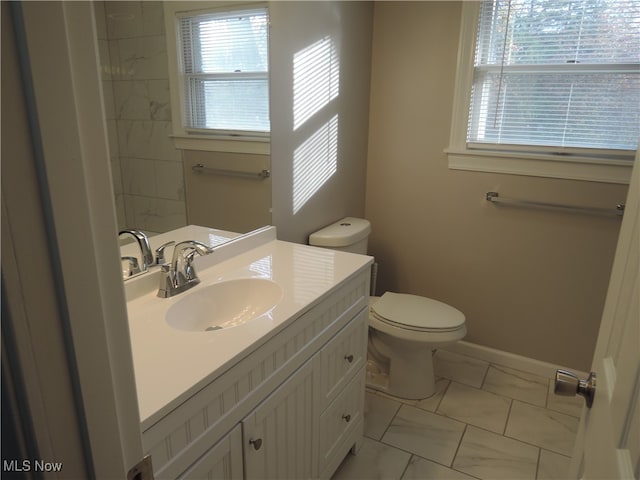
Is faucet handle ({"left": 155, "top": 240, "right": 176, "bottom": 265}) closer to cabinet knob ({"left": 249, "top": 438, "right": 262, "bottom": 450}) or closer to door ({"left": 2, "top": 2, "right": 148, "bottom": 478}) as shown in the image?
cabinet knob ({"left": 249, "top": 438, "right": 262, "bottom": 450})

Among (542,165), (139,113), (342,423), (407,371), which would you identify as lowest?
(407,371)

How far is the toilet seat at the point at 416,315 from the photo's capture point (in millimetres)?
2121

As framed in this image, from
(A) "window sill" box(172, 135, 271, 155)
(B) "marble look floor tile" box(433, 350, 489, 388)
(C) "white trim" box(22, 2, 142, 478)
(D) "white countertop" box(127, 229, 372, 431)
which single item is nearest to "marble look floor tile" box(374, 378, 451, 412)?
(B) "marble look floor tile" box(433, 350, 489, 388)

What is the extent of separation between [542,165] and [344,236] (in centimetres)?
104

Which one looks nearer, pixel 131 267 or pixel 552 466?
pixel 131 267

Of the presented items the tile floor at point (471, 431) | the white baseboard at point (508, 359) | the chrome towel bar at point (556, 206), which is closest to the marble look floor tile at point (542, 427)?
the tile floor at point (471, 431)

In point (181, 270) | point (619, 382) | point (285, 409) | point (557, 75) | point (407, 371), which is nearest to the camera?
point (619, 382)

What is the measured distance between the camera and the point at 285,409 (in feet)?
4.31

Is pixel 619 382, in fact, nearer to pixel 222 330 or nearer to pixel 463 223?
pixel 222 330

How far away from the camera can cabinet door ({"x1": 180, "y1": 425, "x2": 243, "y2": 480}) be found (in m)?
1.01

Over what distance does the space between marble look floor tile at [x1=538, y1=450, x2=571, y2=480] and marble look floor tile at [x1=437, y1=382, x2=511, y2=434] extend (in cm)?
20

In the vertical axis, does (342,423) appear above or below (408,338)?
below
